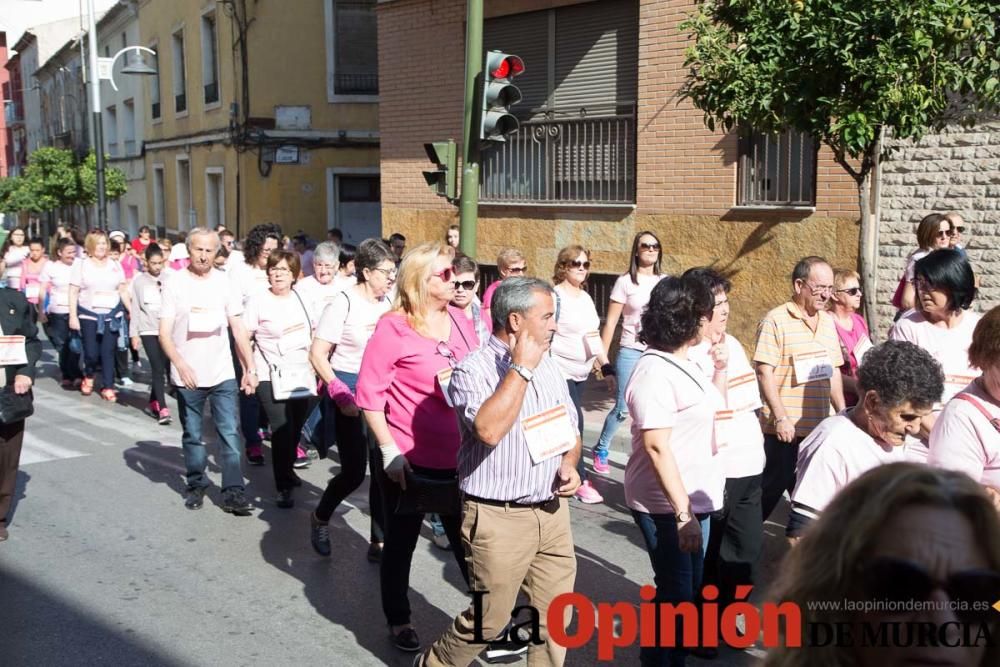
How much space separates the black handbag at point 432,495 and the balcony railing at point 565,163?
819cm

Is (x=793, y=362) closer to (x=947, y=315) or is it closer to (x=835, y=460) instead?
(x=947, y=315)

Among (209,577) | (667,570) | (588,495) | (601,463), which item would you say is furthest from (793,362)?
(209,577)

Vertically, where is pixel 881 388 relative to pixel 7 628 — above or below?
above

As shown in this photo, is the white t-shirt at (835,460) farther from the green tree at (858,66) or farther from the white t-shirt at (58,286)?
the white t-shirt at (58,286)

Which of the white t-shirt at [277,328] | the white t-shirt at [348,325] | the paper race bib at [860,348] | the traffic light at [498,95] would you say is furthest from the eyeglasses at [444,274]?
the traffic light at [498,95]

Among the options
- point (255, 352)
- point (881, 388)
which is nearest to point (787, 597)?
point (881, 388)

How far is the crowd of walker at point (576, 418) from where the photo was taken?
3.29 metres

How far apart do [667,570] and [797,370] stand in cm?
186

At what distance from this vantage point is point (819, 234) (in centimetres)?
1013

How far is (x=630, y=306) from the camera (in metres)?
7.80

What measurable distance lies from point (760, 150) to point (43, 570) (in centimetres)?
787

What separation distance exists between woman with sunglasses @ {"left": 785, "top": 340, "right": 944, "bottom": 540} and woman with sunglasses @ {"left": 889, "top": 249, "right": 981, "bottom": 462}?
1550 mm

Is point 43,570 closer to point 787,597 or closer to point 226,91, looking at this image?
point 787,597

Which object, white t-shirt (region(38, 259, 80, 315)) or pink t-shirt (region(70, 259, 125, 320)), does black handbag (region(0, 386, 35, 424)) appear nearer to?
pink t-shirt (region(70, 259, 125, 320))
